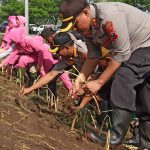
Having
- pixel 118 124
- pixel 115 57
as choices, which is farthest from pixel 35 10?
pixel 115 57

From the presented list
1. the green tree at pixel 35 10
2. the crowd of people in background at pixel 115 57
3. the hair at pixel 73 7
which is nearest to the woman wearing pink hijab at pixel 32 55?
the crowd of people in background at pixel 115 57

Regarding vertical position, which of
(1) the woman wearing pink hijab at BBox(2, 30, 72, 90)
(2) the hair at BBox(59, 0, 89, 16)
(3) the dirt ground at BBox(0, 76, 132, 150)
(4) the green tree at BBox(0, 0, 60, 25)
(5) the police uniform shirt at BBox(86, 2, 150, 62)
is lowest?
(4) the green tree at BBox(0, 0, 60, 25)

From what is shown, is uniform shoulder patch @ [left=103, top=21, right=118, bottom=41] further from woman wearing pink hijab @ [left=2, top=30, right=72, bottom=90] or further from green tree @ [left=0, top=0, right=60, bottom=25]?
green tree @ [left=0, top=0, right=60, bottom=25]

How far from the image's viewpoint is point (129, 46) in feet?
12.6

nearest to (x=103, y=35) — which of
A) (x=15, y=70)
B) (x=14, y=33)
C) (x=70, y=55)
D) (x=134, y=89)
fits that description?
(x=134, y=89)

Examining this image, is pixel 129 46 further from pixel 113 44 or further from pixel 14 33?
pixel 14 33

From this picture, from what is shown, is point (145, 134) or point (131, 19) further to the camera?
point (145, 134)

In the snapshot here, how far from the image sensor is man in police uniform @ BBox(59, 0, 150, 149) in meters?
3.73

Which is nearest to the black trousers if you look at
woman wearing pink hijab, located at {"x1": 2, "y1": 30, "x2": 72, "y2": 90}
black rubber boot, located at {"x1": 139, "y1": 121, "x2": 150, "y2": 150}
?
black rubber boot, located at {"x1": 139, "y1": 121, "x2": 150, "y2": 150}

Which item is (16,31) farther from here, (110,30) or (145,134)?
(110,30)

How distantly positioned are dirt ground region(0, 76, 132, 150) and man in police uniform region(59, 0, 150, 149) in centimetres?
33

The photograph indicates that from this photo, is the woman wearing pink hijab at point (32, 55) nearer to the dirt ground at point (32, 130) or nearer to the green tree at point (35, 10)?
the dirt ground at point (32, 130)

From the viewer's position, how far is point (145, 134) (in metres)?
4.39

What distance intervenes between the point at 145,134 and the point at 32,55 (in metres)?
3.78
